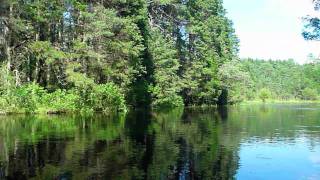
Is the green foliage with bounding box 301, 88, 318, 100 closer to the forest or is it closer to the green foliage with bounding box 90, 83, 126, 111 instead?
the forest

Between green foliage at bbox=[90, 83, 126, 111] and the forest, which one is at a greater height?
the forest

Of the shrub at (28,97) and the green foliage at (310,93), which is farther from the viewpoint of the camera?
the green foliage at (310,93)

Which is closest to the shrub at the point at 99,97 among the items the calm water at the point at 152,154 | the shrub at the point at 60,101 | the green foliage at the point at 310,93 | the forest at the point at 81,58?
the forest at the point at 81,58

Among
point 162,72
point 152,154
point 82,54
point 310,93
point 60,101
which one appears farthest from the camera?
point 310,93

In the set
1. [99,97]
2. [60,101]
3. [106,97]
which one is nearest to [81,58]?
[99,97]

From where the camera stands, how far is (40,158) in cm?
1728

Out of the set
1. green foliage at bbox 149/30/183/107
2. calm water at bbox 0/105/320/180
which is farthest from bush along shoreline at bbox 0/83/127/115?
green foliage at bbox 149/30/183/107

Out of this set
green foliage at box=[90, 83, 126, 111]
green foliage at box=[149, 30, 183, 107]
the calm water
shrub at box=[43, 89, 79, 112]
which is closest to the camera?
the calm water

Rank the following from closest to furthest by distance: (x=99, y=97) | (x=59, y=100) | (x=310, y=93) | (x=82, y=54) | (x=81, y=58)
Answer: (x=59, y=100) → (x=82, y=54) → (x=99, y=97) → (x=81, y=58) → (x=310, y=93)

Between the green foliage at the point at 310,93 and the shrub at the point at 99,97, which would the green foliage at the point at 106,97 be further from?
the green foliage at the point at 310,93

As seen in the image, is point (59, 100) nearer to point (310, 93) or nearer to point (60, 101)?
point (60, 101)

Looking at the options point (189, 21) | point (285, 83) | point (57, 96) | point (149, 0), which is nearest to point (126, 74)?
point (57, 96)

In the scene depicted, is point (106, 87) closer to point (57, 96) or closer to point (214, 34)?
point (57, 96)

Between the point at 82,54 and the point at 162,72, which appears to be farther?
the point at 162,72
